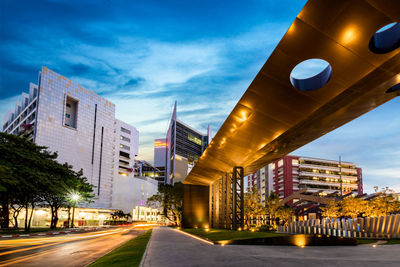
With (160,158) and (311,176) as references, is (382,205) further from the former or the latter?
(160,158)

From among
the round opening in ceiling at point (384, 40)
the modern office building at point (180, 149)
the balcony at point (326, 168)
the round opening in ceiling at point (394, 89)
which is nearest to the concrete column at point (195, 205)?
the round opening in ceiling at point (394, 89)

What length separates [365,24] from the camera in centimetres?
770

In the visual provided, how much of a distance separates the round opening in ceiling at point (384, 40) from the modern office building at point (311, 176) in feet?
342

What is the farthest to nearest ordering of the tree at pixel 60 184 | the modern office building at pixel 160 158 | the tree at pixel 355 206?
the modern office building at pixel 160 158 < the tree at pixel 355 206 < the tree at pixel 60 184

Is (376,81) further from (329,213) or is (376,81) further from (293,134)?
(329,213)

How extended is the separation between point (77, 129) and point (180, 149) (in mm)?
70273

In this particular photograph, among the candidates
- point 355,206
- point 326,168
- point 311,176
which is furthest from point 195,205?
point 326,168

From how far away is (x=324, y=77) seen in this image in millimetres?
10734

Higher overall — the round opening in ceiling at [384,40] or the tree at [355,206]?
the round opening in ceiling at [384,40]

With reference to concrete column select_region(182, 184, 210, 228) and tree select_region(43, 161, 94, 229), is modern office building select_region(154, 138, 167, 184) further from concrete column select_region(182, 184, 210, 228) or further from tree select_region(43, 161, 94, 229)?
concrete column select_region(182, 184, 210, 228)

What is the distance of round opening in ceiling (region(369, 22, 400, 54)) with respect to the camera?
8469mm

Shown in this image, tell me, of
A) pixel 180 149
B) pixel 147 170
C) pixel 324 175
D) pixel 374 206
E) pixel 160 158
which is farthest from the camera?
pixel 160 158

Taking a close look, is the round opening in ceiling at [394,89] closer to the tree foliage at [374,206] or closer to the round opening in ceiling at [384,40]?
the round opening in ceiling at [384,40]

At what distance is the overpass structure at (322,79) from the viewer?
25.0 ft
